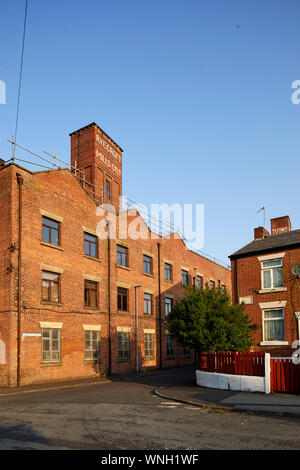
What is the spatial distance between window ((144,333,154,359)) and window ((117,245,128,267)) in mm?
6218

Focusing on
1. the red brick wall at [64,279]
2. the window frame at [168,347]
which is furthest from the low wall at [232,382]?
the window frame at [168,347]

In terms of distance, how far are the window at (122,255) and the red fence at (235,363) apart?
12.4 meters

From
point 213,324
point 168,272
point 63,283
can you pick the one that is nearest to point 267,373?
point 213,324

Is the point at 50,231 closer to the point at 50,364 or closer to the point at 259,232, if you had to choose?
the point at 50,364

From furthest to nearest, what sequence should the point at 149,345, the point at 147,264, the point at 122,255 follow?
the point at 147,264, the point at 149,345, the point at 122,255

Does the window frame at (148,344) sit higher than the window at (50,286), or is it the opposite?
the window at (50,286)

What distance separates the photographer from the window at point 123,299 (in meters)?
28.8

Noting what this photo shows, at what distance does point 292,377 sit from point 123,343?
51.6 feet

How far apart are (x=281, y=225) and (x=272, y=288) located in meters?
6.96

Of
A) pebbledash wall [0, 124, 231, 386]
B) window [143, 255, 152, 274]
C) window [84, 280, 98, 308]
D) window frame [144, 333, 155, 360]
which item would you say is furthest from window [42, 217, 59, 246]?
window frame [144, 333, 155, 360]

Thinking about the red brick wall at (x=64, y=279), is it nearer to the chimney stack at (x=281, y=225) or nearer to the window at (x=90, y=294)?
the window at (x=90, y=294)

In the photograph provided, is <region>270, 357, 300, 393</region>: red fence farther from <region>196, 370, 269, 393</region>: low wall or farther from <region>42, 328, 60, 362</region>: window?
<region>42, 328, 60, 362</region>: window

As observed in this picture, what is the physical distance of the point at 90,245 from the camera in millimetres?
26531
